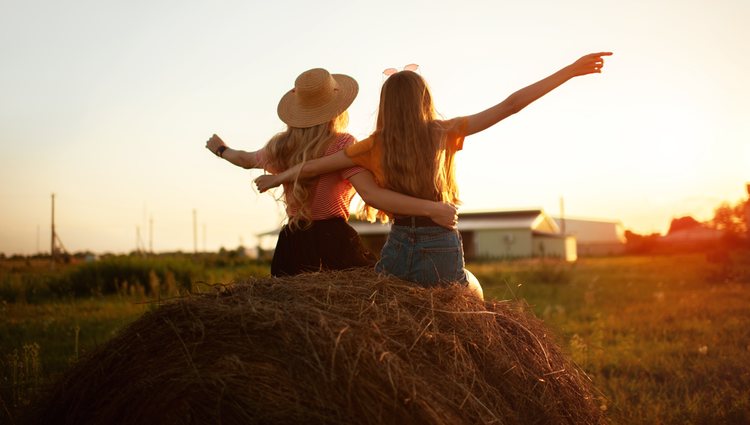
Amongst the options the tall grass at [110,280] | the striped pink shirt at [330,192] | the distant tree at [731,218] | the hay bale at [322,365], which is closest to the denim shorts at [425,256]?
the hay bale at [322,365]

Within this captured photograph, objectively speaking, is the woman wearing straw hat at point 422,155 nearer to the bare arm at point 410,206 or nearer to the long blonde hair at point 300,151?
the bare arm at point 410,206

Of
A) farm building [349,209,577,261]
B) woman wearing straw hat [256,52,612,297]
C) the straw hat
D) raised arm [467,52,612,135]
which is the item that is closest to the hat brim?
the straw hat

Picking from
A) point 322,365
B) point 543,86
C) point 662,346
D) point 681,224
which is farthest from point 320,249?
point 681,224

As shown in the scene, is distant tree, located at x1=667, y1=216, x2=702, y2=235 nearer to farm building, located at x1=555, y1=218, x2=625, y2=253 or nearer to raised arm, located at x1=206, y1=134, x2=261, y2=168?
farm building, located at x1=555, y1=218, x2=625, y2=253

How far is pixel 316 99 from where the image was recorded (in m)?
4.80

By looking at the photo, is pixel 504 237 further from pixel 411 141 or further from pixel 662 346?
pixel 411 141

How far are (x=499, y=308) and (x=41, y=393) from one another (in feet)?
7.53

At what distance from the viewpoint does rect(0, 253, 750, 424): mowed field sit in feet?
17.9

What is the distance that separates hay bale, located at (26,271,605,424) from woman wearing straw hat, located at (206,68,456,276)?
2.80 feet

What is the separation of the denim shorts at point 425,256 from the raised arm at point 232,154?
1596 mm

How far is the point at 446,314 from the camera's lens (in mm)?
3396

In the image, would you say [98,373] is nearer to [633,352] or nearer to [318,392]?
[318,392]

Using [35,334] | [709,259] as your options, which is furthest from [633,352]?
[709,259]

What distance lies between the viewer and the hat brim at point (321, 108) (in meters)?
4.73
